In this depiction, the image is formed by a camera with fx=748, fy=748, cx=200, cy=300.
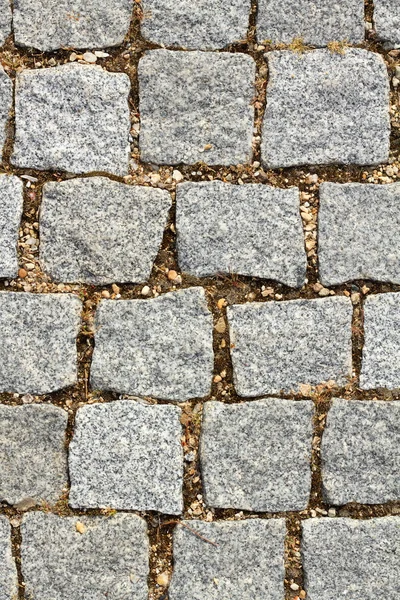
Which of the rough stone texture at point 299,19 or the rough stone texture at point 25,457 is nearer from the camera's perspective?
the rough stone texture at point 25,457

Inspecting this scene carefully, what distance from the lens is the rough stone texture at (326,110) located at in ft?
8.52

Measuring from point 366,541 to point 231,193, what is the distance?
4.16 feet

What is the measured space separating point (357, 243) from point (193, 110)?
28.6 inches

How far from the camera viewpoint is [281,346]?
254cm

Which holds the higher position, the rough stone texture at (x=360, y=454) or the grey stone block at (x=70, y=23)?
the grey stone block at (x=70, y=23)

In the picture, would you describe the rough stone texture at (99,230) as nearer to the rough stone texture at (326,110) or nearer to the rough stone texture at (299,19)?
the rough stone texture at (326,110)

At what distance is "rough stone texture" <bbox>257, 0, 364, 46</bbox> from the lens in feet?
8.60

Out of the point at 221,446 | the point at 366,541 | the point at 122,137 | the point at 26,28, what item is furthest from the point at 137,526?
the point at 26,28

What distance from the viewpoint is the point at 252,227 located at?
2.55 metres

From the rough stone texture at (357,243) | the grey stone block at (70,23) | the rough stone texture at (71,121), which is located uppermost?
the grey stone block at (70,23)

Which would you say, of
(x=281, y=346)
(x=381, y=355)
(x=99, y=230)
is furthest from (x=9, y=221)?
(x=381, y=355)

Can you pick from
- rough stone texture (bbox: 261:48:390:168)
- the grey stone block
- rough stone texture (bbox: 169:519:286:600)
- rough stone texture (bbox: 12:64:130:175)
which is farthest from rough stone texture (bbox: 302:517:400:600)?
the grey stone block

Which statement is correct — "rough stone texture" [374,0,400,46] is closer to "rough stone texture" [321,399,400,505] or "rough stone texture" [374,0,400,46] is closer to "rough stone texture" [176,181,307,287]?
"rough stone texture" [176,181,307,287]

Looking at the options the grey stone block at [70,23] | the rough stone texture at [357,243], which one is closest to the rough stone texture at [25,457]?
the rough stone texture at [357,243]
